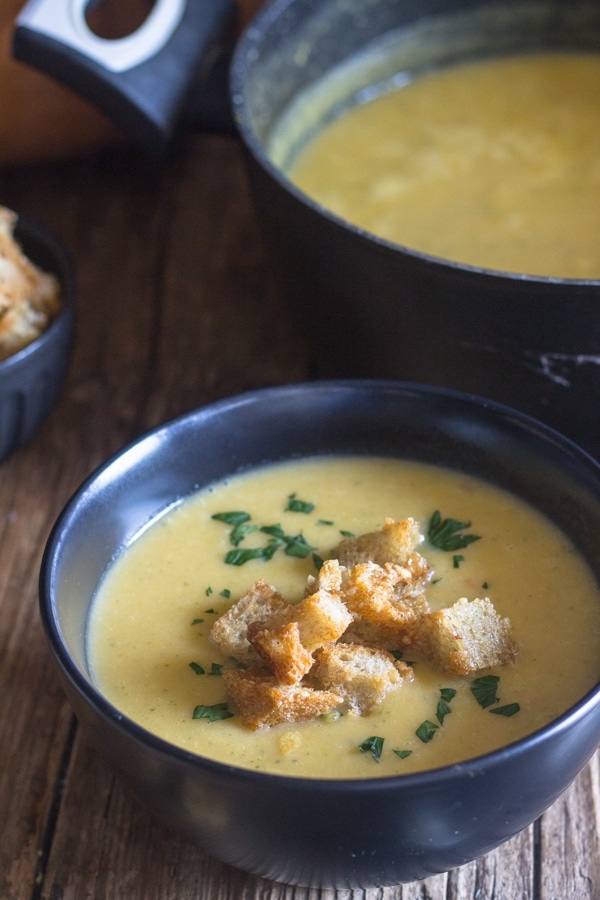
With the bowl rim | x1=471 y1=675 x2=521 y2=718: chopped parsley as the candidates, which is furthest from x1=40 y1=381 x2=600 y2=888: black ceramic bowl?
x1=471 y1=675 x2=521 y2=718: chopped parsley

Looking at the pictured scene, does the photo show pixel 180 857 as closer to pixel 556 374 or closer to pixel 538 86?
pixel 556 374

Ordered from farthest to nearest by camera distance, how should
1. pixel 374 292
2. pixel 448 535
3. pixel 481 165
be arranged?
pixel 481 165 < pixel 374 292 < pixel 448 535

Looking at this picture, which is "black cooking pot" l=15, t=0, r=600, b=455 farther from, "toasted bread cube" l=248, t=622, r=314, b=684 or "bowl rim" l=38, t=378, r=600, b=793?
"toasted bread cube" l=248, t=622, r=314, b=684

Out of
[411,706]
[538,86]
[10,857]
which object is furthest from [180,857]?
[538,86]

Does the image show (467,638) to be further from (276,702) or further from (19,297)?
(19,297)

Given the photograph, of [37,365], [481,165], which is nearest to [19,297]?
[37,365]

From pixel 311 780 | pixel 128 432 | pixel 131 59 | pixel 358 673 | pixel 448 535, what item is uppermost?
pixel 131 59
